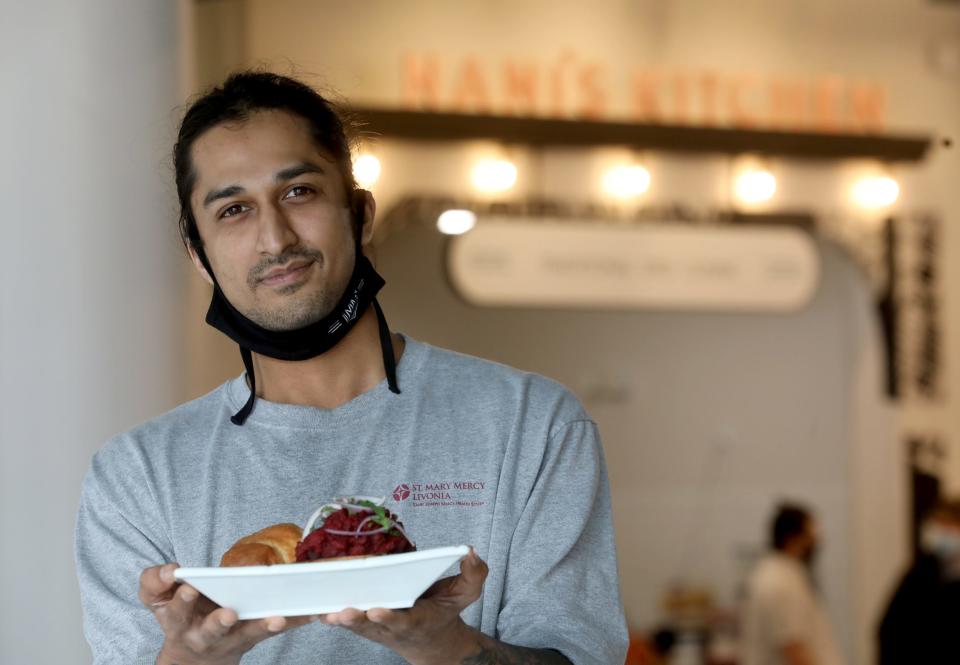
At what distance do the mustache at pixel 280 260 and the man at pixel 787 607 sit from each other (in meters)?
2.84

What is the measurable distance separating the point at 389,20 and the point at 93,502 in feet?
11.7

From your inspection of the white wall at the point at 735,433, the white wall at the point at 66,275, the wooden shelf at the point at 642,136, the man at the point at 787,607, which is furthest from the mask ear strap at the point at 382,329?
the white wall at the point at 735,433

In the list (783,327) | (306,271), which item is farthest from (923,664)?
(306,271)

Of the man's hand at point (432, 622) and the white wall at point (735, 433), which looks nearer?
the man's hand at point (432, 622)

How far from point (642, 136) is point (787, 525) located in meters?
1.61

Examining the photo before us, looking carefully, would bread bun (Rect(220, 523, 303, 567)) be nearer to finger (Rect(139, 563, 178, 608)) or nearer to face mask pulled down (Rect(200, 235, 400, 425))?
finger (Rect(139, 563, 178, 608))

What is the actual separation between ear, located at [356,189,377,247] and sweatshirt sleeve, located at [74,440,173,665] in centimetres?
38

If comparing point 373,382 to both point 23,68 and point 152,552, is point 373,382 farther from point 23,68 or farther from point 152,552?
point 23,68

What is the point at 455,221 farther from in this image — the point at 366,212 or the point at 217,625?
the point at 217,625

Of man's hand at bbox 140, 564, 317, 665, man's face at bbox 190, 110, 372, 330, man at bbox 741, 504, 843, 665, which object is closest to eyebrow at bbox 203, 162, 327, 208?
man's face at bbox 190, 110, 372, 330

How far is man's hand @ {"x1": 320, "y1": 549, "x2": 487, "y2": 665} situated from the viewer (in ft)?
3.45

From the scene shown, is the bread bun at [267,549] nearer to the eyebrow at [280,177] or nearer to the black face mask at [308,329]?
the black face mask at [308,329]

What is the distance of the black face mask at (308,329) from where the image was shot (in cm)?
144

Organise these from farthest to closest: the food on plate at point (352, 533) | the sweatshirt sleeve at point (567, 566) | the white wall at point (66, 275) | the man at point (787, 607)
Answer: the man at point (787, 607)
the white wall at point (66, 275)
the sweatshirt sleeve at point (567, 566)
the food on plate at point (352, 533)
